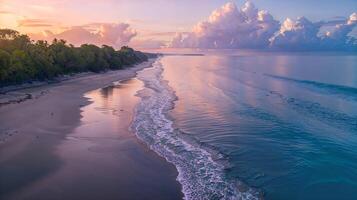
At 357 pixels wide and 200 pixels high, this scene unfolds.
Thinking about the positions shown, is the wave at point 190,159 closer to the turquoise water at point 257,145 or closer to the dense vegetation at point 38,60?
the turquoise water at point 257,145

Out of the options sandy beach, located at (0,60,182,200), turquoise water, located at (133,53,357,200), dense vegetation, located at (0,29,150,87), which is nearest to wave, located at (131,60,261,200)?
turquoise water, located at (133,53,357,200)

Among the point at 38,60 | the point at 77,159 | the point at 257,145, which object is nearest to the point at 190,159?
the point at 257,145

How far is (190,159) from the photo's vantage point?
1956 cm

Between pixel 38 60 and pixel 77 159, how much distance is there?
49528 mm

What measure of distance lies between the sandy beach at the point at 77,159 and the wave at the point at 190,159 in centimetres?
57

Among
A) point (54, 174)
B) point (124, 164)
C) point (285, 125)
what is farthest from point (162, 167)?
point (285, 125)

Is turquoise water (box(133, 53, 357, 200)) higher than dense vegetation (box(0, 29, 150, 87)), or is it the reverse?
dense vegetation (box(0, 29, 150, 87))

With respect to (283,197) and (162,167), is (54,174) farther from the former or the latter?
(283,197)

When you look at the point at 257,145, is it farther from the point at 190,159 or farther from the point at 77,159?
the point at 77,159

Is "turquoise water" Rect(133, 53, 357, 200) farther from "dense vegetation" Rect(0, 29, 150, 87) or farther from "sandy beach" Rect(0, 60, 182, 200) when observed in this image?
"dense vegetation" Rect(0, 29, 150, 87)

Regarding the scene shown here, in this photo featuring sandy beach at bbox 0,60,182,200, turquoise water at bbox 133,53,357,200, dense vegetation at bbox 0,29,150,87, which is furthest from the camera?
dense vegetation at bbox 0,29,150,87

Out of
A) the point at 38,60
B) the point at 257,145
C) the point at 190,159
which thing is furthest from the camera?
the point at 38,60

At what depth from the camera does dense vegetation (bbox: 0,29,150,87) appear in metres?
53.8

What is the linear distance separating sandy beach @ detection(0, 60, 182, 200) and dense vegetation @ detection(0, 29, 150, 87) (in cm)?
2122
